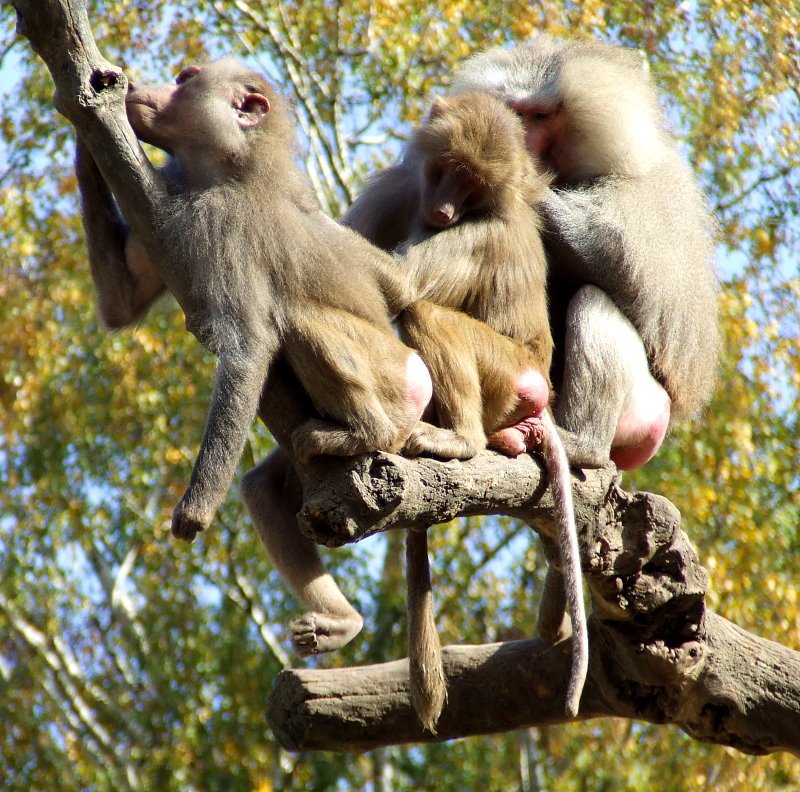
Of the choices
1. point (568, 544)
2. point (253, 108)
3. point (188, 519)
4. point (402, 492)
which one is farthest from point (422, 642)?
point (253, 108)

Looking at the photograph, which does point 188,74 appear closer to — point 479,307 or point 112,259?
point 112,259

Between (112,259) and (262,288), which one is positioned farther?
(112,259)

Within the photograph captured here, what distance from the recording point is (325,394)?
2973mm

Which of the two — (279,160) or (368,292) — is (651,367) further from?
(279,160)

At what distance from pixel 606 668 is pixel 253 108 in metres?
2.52

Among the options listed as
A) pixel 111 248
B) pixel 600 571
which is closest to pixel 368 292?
pixel 111 248

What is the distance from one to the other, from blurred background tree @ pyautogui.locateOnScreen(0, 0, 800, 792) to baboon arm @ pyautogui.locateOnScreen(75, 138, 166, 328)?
5.45 metres

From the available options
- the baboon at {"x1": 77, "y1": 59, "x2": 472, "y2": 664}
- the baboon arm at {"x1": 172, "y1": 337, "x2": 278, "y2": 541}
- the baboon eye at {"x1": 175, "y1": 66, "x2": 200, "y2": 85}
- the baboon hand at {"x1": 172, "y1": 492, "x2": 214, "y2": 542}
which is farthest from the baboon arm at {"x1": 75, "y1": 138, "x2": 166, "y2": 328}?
the baboon hand at {"x1": 172, "y1": 492, "x2": 214, "y2": 542}

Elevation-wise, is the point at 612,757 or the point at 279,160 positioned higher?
the point at 279,160

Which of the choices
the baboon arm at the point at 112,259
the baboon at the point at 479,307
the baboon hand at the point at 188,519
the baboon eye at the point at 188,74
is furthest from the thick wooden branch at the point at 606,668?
the baboon eye at the point at 188,74

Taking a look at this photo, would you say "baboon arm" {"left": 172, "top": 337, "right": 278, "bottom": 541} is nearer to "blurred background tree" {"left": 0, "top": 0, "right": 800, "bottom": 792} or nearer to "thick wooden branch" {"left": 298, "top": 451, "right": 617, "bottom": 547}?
"thick wooden branch" {"left": 298, "top": 451, "right": 617, "bottom": 547}

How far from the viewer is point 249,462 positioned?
9742 millimetres

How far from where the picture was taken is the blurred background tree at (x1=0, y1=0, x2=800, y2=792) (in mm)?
8336

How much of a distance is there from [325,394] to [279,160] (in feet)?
2.45
